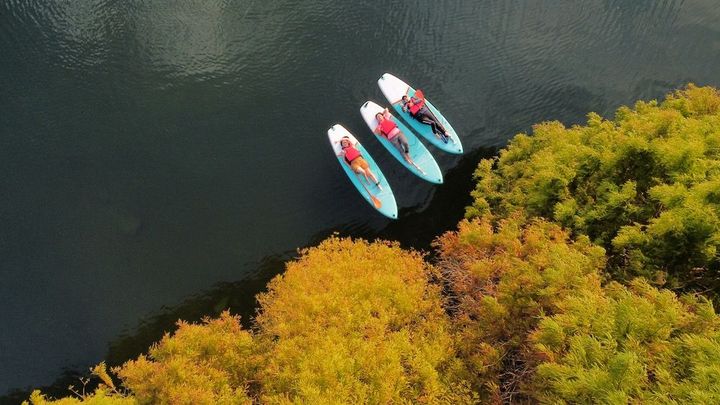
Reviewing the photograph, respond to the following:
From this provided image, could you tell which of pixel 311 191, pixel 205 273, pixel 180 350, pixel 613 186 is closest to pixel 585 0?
pixel 613 186

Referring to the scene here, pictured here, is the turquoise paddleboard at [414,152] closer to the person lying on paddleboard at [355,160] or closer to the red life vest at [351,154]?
the person lying on paddleboard at [355,160]

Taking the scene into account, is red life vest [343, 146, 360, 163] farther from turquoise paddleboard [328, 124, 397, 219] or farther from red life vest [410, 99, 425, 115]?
red life vest [410, 99, 425, 115]

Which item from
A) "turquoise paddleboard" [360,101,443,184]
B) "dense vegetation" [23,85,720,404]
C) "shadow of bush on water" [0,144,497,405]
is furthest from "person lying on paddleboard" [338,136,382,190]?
"dense vegetation" [23,85,720,404]

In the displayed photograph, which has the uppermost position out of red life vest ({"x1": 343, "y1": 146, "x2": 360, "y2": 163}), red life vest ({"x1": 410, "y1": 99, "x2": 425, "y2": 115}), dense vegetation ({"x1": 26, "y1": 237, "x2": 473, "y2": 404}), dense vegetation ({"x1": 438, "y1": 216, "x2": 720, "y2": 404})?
red life vest ({"x1": 410, "y1": 99, "x2": 425, "y2": 115})

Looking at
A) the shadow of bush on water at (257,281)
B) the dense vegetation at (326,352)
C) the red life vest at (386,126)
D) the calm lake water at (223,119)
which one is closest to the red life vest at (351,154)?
the calm lake water at (223,119)

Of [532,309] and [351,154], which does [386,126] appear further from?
[532,309]

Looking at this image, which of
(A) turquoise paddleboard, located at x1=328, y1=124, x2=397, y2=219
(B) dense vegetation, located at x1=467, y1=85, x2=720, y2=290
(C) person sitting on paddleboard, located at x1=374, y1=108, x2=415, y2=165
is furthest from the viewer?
(C) person sitting on paddleboard, located at x1=374, y1=108, x2=415, y2=165
